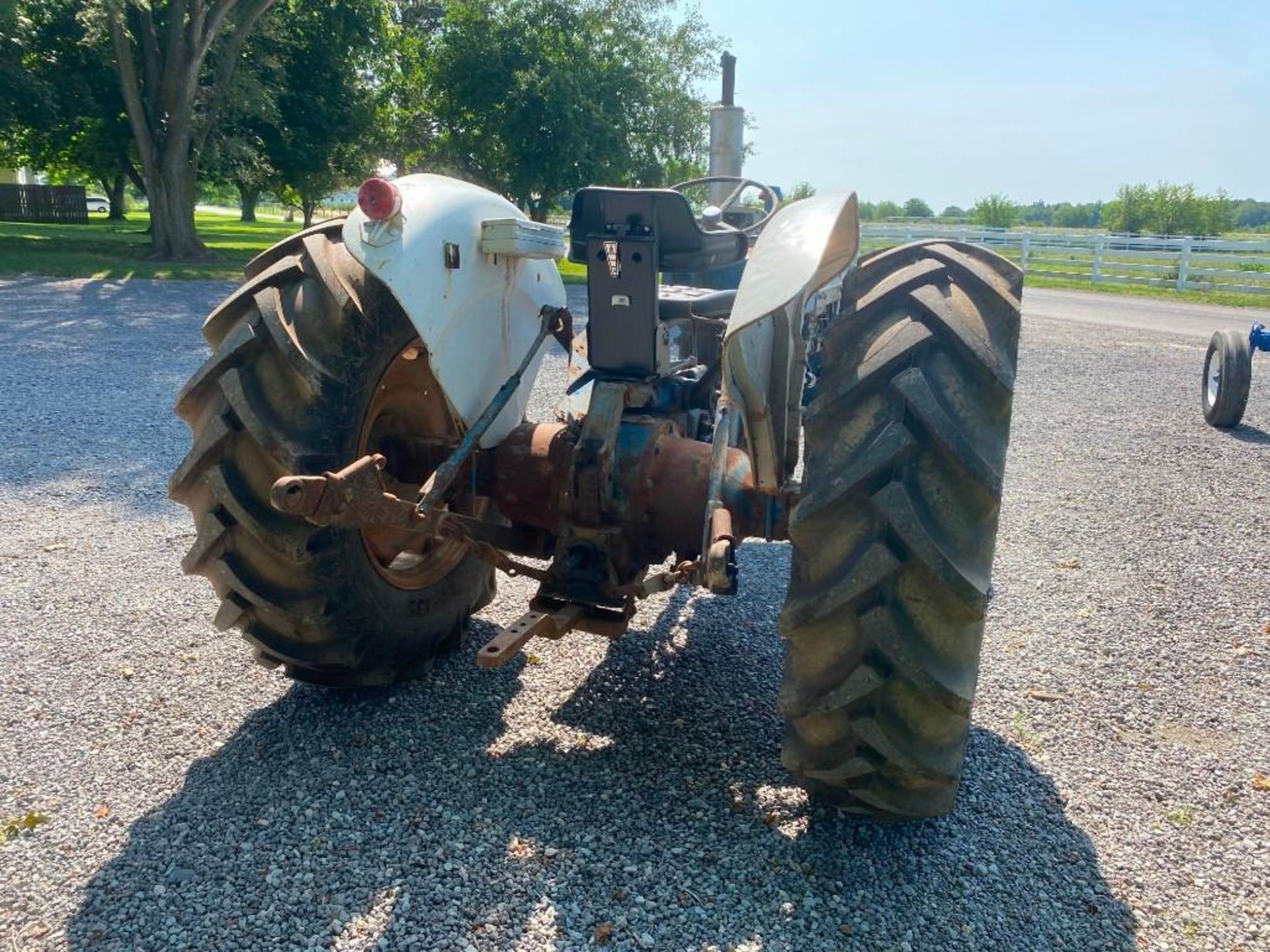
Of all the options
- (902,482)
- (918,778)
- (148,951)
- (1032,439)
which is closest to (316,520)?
(148,951)

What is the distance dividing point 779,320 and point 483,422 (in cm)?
97

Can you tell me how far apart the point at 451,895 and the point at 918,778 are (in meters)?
1.20

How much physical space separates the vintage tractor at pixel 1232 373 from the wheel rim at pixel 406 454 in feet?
23.5

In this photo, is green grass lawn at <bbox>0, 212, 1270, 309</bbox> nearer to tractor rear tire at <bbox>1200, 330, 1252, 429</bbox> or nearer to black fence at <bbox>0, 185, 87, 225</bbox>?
black fence at <bbox>0, 185, 87, 225</bbox>

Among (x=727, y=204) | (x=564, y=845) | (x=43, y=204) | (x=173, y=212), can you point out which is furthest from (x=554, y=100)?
(x=43, y=204)

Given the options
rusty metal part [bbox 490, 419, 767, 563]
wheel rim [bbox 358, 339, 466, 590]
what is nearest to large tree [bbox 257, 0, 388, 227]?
wheel rim [bbox 358, 339, 466, 590]

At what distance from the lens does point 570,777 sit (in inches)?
118

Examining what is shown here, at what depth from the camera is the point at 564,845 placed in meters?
2.67

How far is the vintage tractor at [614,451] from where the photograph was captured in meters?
2.35

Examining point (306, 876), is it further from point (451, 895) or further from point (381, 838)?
point (451, 895)

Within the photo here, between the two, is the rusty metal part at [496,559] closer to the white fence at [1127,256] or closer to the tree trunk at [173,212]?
the tree trunk at [173,212]

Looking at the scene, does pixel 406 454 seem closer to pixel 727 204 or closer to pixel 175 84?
pixel 727 204

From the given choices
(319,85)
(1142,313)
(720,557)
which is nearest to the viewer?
(720,557)

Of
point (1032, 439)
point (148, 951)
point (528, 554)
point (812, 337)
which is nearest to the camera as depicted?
point (148, 951)
